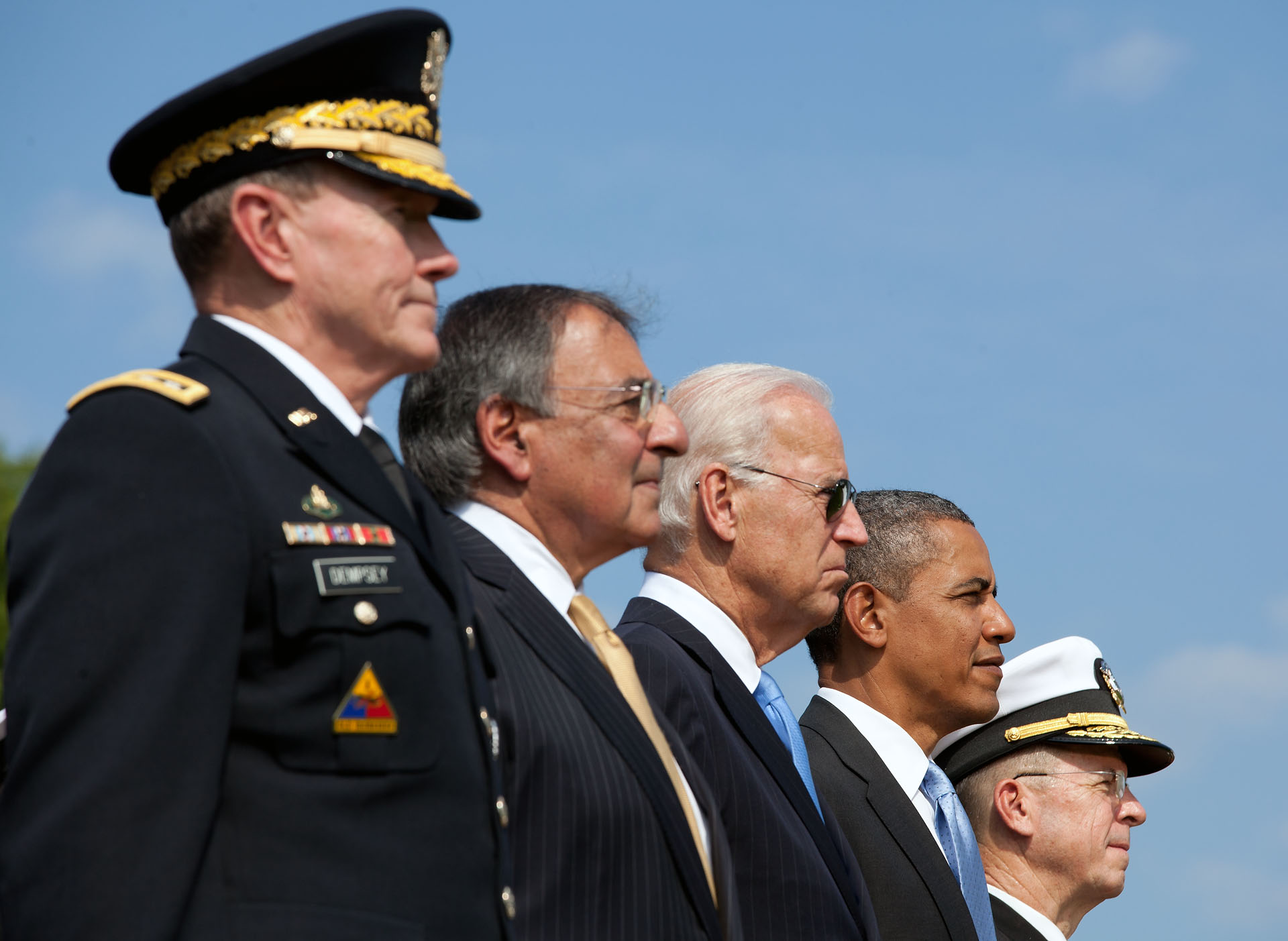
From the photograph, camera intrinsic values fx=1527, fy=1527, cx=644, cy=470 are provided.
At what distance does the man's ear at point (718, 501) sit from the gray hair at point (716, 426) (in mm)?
30

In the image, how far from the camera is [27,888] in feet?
7.14

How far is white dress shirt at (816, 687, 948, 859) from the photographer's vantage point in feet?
18.1

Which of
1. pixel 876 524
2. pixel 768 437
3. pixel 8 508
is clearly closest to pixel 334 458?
pixel 768 437

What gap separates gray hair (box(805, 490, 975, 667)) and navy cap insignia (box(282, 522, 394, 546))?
346 centimetres

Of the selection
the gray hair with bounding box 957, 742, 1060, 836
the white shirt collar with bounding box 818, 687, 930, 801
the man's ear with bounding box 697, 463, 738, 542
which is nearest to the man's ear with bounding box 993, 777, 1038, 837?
the gray hair with bounding box 957, 742, 1060, 836

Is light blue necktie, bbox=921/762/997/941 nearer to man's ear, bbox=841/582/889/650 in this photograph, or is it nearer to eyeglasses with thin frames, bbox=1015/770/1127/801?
man's ear, bbox=841/582/889/650

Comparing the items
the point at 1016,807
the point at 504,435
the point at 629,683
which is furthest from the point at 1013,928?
the point at 504,435

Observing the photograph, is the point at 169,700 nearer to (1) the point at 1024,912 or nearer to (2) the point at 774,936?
(2) the point at 774,936

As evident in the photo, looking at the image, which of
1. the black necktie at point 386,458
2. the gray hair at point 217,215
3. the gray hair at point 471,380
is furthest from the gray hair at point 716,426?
the gray hair at point 217,215

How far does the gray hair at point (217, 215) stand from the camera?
2.79 meters

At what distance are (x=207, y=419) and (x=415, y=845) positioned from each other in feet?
2.54

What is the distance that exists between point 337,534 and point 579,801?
0.90 m

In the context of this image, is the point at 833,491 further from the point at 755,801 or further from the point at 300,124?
the point at 300,124

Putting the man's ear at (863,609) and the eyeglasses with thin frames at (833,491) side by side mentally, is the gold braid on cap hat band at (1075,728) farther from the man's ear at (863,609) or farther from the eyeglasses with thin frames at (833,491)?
the eyeglasses with thin frames at (833,491)
